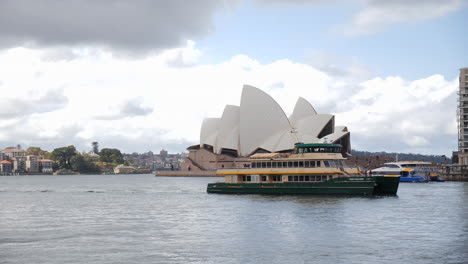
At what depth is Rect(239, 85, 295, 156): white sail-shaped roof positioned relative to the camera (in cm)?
14100

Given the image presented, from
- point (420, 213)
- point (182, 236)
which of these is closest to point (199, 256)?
point (182, 236)

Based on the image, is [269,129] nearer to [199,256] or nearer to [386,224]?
[386,224]

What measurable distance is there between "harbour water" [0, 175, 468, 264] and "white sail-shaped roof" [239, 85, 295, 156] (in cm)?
8466

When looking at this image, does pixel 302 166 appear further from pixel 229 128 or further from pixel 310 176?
pixel 229 128

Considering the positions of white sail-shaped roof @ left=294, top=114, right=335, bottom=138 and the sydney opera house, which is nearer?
the sydney opera house

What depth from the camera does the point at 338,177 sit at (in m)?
59.8

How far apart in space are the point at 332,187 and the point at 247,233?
23.4 metres

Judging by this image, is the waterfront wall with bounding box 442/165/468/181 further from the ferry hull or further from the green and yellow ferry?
the green and yellow ferry

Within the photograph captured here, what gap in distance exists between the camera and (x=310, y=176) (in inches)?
2443

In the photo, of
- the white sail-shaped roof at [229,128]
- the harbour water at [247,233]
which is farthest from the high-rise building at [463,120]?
the harbour water at [247,233]

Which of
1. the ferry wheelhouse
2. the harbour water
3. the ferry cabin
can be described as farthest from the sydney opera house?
the harbour water

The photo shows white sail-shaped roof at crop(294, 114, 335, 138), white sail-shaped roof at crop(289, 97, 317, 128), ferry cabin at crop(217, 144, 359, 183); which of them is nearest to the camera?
ferry cabin at crop(217, 144, 359, 183)

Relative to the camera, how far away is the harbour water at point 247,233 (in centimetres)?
2911

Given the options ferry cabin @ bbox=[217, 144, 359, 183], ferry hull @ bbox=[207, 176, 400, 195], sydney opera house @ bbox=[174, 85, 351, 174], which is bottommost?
ferry hull @ bbox=[207, 176, 400, 195]
